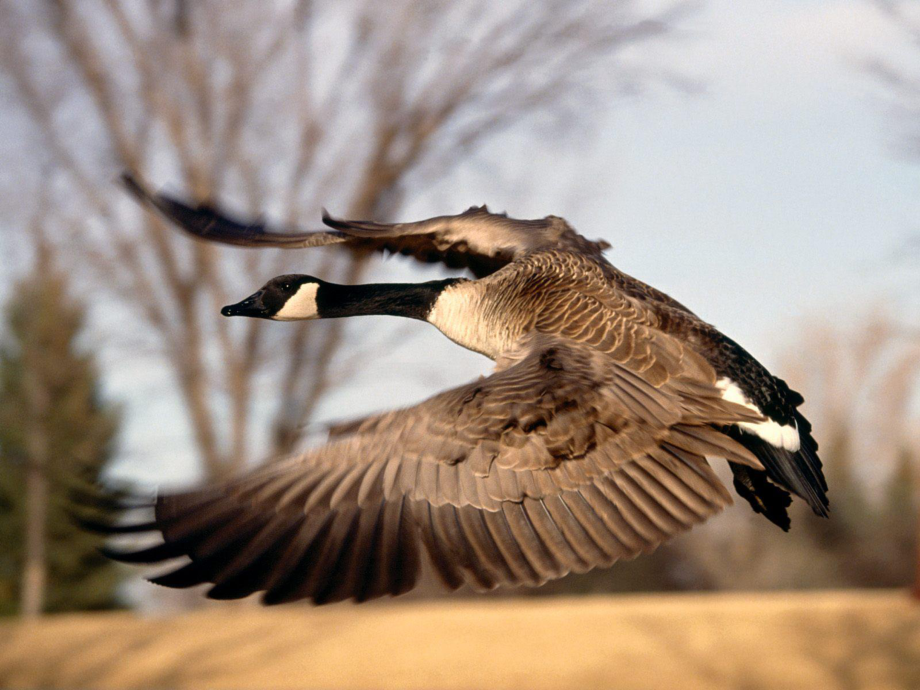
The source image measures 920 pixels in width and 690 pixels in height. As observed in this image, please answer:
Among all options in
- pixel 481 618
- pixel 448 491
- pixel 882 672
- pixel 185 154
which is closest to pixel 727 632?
pixel 882 672

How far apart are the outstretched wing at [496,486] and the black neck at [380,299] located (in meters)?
0.80

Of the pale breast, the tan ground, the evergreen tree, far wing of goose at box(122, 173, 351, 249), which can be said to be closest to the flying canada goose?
the pale breast

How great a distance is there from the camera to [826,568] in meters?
14.2

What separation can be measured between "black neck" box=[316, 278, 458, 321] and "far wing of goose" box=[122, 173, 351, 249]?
17 cm

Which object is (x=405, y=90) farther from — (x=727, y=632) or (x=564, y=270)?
(x=564, y=270)

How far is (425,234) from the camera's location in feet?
10.7

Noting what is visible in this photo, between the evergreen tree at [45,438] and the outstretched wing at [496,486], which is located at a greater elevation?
the evergreen tree at [45,438]

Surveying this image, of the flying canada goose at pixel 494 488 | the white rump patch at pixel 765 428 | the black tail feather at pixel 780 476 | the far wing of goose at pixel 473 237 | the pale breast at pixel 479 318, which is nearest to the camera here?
the flying canada goose at pixel 494 488

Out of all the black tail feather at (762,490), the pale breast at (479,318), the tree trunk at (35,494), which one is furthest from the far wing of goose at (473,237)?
the tree trunk at (35,494)

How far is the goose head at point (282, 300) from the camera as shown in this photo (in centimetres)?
294

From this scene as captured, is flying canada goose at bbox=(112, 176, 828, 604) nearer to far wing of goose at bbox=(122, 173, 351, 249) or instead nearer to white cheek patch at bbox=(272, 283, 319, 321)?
white cheek patch at bbox=(272, 283, 319, 321)

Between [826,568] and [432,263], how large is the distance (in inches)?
499

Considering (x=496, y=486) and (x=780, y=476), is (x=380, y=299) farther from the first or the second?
(x=780, y=476)

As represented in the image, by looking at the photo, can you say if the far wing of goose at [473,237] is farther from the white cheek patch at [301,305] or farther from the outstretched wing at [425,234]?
the white cheek patch at [301,305]
